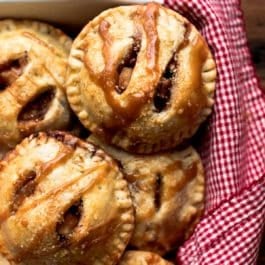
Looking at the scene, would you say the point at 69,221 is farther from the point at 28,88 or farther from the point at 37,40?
the point at 37,40

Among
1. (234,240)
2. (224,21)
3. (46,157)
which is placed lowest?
(234,240)

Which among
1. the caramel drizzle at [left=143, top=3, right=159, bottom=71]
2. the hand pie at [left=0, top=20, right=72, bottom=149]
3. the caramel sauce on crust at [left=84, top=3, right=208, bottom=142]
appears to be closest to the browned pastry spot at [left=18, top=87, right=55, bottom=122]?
the hand pie at [left=0, top=20, right=72, bottom=149]

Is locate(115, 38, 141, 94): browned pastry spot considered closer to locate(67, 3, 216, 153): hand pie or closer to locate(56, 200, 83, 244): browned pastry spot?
locate(67, 3, 216, 153): hand pie

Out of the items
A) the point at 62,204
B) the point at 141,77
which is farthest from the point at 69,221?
the point at 141,77

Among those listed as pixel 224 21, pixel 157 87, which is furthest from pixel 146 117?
pixel 224 21

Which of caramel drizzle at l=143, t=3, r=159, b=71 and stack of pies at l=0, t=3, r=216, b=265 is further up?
caramel drizzle at l=143, t=3, r=159, b=71

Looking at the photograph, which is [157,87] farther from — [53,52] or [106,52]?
[53,52]
